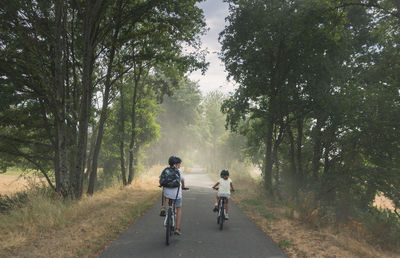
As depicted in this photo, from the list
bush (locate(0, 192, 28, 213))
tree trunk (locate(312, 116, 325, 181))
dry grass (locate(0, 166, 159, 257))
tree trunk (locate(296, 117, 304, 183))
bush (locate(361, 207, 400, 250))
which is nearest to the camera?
dry grass (locate(0, 166, 159, 257))

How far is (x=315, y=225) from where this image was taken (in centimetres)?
830

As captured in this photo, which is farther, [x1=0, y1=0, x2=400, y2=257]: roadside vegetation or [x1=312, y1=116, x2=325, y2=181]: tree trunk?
[x1=312, y1=116, x2=325, y2=181]: tree trunk

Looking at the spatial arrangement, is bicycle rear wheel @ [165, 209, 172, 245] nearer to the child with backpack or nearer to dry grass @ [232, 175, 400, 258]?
the child with backpack

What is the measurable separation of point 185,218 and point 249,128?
1079 centimetres

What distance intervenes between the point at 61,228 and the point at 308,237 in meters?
6.95

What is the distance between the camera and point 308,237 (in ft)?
23.4

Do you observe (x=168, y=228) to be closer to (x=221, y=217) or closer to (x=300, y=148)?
(x=221, y=217)

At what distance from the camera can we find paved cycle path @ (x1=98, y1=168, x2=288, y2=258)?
18.0 ft

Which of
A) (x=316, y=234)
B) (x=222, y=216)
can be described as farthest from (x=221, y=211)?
(x=316, y=234)

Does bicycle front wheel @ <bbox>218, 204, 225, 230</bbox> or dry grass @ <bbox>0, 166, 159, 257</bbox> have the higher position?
bicycle front wheel @ <bbox>218, 204, 225, 230</bbox>

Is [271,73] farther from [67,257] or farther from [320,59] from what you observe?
[67,257]

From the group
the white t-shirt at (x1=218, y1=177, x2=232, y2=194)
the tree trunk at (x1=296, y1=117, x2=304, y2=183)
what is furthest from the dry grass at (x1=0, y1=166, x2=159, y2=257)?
the tree trunk at (x1=296, y1=117, x2=304, y2=183)

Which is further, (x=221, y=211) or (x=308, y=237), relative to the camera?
(x=221, y=211)

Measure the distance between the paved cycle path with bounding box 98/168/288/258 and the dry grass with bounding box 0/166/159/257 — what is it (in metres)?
0.48
